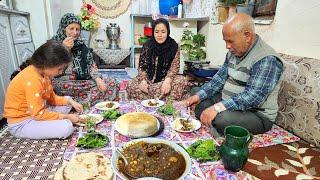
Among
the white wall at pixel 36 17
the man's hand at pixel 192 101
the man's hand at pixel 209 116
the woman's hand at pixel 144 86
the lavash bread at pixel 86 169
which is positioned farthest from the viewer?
the white wall at pixel 36 17

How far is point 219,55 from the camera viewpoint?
3.11 meters

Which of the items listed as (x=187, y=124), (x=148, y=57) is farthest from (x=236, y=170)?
(x=148, y=57)

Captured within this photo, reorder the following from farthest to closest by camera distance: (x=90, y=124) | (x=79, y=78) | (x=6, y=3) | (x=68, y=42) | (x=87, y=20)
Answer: (x=87, y=20), (x=6, y=3), (x=79, y=78), (x=68, y=42), (x=90, y=124)

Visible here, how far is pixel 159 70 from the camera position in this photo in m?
2.68

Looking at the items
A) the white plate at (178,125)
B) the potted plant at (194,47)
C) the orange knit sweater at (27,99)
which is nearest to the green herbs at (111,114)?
the orange knit sweater at (27,99)

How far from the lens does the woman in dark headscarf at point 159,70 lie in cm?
253

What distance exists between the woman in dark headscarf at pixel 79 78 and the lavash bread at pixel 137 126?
46.1 inches

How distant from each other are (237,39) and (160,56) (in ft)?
4.10

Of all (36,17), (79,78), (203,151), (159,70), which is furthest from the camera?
(36,17)

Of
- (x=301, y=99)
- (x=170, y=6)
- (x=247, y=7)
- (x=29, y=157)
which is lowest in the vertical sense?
(x=29, y=157)

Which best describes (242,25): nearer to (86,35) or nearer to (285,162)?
(285,162)

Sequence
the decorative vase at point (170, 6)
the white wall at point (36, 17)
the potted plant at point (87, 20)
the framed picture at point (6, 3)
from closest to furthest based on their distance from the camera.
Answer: the framed picture at point (6, 3), the white wall at point (36, 17), the decorative vase at point (170, 6), the potted plant at point (87, 20)

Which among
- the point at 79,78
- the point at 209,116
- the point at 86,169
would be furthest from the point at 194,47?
the point at 86,169

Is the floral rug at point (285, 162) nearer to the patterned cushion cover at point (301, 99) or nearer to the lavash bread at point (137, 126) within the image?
the patterned cushion cover at point (301, 99)
